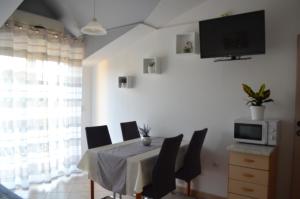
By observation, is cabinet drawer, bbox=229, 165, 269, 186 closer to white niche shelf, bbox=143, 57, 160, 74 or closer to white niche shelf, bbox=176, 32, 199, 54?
white niche shelf, bbox=176, 32, 199, 54

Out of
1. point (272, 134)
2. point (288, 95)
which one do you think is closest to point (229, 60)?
point (288, 95)

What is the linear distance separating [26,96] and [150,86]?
192cm

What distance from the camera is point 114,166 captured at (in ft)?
8.97

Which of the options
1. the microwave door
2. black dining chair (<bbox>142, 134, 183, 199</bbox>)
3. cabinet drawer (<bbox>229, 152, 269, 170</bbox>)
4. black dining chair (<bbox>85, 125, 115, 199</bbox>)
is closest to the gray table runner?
black dining chair (<bbox>142, 134, 183, 199</bbox>)

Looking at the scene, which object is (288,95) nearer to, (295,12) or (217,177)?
(295,12)

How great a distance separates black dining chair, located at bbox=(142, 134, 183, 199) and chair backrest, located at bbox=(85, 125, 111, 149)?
107cm

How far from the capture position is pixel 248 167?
8.75ft

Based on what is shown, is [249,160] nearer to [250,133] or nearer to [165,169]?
[250,133]

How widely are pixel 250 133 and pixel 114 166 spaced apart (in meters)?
1.63

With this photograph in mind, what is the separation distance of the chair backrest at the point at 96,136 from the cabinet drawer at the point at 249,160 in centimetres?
174

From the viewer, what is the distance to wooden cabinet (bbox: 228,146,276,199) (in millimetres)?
2584

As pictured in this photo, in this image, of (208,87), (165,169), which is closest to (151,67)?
(208,87)

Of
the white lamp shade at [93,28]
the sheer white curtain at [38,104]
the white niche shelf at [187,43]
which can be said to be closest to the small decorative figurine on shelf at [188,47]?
the white niche shelf at [187,43]

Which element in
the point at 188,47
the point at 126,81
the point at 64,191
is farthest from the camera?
the point at 126,81
